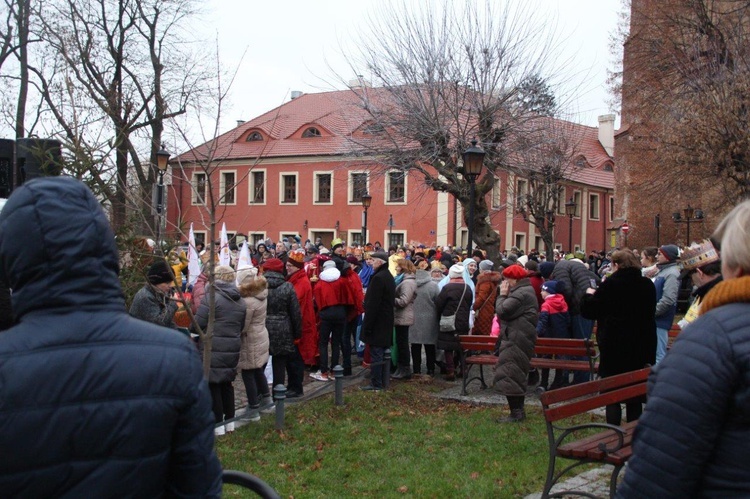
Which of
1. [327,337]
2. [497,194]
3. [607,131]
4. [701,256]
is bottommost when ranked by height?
[327,337]

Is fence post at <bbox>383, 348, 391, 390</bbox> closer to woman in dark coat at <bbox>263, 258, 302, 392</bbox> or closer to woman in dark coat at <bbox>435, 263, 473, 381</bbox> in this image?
woman in dark coat at <bbox>435, 263, 473, 381</bbox>

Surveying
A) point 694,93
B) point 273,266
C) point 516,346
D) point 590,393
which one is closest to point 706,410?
point 590,393

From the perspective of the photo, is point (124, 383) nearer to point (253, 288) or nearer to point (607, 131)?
point (253, 288)

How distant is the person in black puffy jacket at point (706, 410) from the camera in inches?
84.0

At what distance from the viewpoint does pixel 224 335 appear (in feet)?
25.9

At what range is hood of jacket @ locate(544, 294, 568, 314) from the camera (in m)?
10.7

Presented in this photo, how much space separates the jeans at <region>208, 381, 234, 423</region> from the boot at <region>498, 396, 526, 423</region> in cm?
302

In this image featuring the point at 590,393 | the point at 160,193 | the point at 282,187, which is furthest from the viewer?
the point at 282,187

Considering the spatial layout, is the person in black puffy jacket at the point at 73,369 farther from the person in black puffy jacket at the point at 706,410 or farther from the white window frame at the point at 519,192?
the white window frame at the point at 519,192

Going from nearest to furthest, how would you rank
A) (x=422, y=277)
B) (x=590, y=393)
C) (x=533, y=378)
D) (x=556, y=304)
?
(x=590, y=393)
(x=556, y=304)
(x=533, y=378)
(x=422, y=277)

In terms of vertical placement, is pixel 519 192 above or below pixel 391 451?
above

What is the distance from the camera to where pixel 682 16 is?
27922 mm

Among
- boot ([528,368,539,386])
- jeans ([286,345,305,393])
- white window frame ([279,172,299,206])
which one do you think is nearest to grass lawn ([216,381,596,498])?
jeans ([286,345,305,393])

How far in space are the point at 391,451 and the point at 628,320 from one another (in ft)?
8.54
